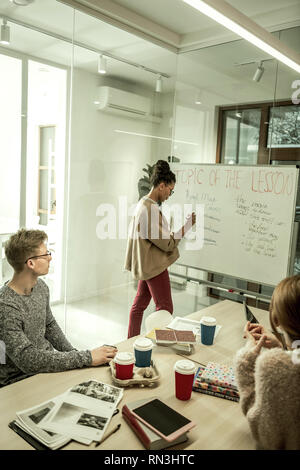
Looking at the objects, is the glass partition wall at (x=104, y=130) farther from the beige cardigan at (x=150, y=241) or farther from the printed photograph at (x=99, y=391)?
the printed photograph at (x=99, y=391)

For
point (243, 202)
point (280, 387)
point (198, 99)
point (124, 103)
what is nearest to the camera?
point (280, 387)

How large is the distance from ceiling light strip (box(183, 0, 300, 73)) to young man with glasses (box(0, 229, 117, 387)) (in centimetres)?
113

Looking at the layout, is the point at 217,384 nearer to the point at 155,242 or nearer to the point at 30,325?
the point at 30,325

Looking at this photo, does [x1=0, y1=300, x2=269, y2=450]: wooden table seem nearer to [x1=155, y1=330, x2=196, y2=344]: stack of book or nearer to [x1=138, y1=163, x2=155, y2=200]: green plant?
[x1=155, y1=330, x2=196, y2=344]: stack of book

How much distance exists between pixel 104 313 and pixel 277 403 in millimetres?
2777

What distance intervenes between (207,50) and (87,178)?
1673mm

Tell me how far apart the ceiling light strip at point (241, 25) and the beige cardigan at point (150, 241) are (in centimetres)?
125

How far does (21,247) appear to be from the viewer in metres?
1.60

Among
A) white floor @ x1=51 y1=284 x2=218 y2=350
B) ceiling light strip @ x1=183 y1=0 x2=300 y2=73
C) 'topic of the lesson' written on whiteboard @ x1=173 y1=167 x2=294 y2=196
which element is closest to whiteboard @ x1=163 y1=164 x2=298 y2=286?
'topic of the lesson' written on whiteboard @ x1=173 y1=167 x2=294 y2=196

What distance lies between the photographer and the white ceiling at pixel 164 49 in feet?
8.86

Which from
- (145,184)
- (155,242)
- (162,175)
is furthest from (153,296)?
(145,184)

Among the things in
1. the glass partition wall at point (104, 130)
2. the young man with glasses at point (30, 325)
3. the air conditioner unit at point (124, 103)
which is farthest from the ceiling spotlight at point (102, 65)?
the young man with glasses at point (30, 325)
